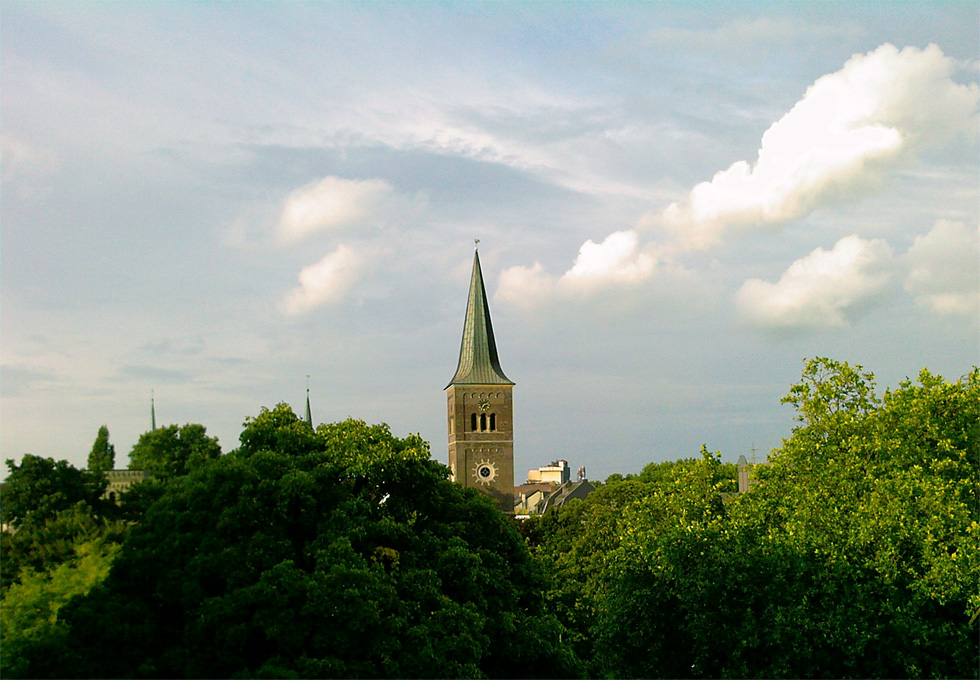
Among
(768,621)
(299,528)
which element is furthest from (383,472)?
(768,621)

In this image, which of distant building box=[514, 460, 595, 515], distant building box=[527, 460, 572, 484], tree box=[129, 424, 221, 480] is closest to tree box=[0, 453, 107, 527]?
tree box=[129, 424, 221, 480]

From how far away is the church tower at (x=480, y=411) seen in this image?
10888 cm

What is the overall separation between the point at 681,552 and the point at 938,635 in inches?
289

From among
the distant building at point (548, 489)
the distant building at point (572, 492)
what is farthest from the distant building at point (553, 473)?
the distant building at point (572, 492)

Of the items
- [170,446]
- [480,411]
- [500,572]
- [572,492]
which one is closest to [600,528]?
[500,572]

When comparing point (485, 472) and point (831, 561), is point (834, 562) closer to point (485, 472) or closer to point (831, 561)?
point (831, 561)

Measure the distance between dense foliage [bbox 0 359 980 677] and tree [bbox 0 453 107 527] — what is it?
1204 centimetres

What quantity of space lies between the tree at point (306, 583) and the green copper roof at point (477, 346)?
7799 cm

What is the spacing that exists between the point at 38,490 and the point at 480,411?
215 feet

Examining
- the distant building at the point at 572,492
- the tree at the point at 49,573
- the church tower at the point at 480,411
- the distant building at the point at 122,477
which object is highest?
the church tower at the point at 480,411

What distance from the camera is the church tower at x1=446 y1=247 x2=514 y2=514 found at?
109 m

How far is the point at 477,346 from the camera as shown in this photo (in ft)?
371

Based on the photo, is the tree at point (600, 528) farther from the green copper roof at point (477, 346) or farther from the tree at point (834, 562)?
the green copper roof at point (477, 346)

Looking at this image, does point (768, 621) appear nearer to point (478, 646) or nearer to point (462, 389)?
point (478, 646)
